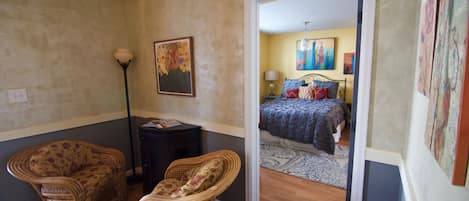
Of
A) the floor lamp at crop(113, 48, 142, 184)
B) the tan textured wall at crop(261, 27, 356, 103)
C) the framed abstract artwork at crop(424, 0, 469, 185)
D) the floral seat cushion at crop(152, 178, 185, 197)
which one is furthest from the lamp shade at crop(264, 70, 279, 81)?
the framed abstract artwork at crop(424, 0, 469, 185)

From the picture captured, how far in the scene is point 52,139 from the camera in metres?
2.32

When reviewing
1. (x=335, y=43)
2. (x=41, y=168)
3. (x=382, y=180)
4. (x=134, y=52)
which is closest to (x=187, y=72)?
(x=134, y=52)

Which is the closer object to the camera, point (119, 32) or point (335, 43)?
point (119, 32)

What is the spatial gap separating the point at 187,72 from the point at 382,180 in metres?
1.88

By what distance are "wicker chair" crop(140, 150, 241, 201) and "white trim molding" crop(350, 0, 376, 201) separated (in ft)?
2.71

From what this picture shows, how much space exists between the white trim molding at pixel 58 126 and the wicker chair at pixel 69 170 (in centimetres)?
17

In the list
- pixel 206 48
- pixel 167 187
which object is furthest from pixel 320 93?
pixel 167 187

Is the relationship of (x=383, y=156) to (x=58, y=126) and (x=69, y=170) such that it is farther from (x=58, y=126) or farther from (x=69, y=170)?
(x=58, y=126)

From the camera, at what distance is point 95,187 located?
1.98m

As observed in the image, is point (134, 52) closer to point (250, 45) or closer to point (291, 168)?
point (250, 45)

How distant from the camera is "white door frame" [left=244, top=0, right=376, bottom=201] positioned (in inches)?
55.5

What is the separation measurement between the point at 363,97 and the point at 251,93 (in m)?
0.84

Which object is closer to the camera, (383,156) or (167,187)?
(383,156)

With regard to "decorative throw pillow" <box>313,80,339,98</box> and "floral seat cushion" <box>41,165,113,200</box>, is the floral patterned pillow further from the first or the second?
"decorative throw pillow" <box>313,80,339,98</box>
